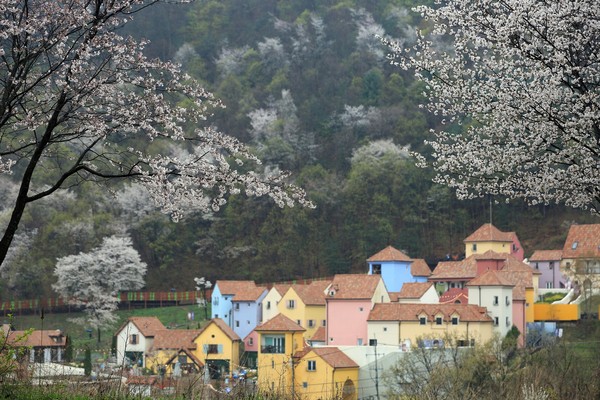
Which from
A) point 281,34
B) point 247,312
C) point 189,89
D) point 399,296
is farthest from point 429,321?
point 281,34

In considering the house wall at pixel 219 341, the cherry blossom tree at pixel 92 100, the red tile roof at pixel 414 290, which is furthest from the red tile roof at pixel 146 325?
the cherry blossom tree at pixel 92 100

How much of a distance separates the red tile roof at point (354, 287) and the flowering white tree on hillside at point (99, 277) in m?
16.1

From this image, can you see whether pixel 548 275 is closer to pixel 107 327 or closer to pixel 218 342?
pixel 218 342

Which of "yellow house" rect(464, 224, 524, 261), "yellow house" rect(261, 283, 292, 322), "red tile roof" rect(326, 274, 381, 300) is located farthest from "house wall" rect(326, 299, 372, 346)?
"yellow house" rect(464, 224, 524, 261)

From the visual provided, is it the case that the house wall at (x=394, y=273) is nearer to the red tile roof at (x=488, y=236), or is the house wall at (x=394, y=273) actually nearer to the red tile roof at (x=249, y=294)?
the red tile roof at (x=488, y=236)

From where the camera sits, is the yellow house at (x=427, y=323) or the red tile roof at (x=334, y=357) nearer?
the red tile roof at (x=334, y=357)

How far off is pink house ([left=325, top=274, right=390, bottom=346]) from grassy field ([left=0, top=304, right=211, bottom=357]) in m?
10.5

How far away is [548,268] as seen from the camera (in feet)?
203

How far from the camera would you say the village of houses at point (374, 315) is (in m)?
42.8

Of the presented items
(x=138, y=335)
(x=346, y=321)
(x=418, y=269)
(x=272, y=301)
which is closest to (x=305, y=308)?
(x=272, y=301)

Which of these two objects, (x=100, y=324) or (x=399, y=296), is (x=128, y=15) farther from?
(x=100, y=324)

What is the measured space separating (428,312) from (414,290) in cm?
785

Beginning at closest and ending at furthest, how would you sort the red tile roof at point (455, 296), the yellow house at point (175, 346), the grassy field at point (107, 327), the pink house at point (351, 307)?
the yellow house at point (175, 346), the pink house at point (351, 307), the red tile roof at point (455, 296), the grassy field at point (107, 327)

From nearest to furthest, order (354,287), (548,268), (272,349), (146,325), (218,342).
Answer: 1. (272,349)
2. (218,342)
3. (354,287)
4. (146,325)
5. (548,268)
